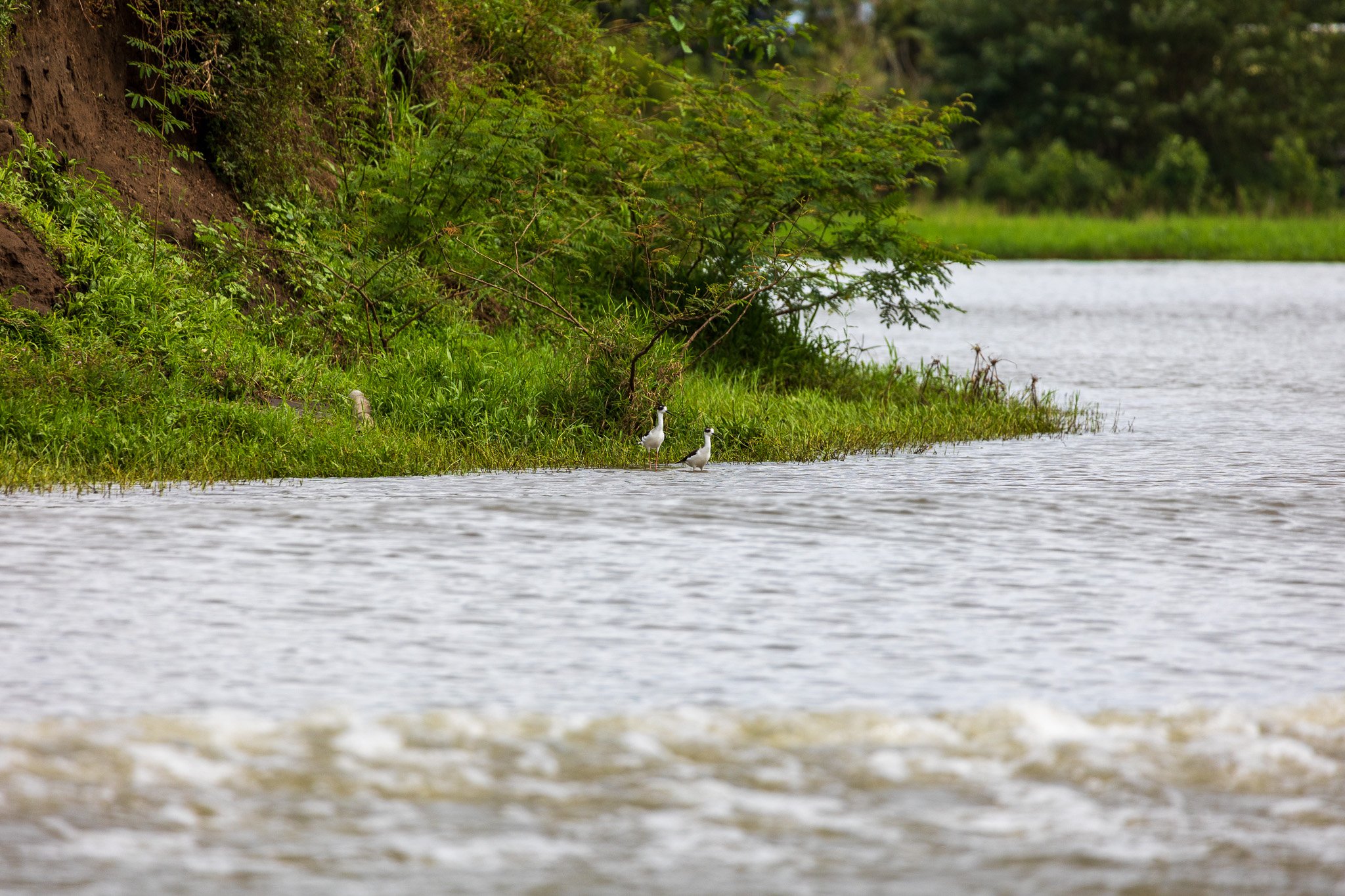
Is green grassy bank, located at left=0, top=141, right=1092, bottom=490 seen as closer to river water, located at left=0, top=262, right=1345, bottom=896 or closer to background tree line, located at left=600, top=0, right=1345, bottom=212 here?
river water, located at left=0, top=262, right=1345, bottom=896

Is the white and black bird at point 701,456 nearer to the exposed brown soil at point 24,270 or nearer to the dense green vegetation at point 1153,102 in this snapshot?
the exposed brown soil at point 24,270

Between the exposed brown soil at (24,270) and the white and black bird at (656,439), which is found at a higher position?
the exposed brown soil at (24,270)

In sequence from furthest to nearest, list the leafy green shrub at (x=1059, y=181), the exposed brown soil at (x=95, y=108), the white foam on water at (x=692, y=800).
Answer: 1. the leafy green shrub at (x=1059, y=181)
2. the exposed brown soil at (x=95, y=108)
3. the white foam on water at (x=692, y=800)

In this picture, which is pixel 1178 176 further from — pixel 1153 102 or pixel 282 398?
pixel 282 398

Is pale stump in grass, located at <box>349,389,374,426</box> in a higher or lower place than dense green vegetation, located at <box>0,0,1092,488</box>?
lower

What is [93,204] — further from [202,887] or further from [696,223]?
[202,887]

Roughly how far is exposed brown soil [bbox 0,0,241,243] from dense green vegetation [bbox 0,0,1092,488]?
0.60 feet

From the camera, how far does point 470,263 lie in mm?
12453

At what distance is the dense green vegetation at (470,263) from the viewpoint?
995cm

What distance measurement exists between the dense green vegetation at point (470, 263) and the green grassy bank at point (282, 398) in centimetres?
2

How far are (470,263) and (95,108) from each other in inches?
111

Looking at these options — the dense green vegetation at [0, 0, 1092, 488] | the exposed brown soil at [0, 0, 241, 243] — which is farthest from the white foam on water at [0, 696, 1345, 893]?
the exposed brown soil at [0, 0, 241, 243]

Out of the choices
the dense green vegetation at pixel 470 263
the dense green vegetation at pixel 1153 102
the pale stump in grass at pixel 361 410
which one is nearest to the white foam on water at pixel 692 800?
the dense green vegetation at pixel 470 263

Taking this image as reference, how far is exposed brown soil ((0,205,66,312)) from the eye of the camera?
9.92 meters
